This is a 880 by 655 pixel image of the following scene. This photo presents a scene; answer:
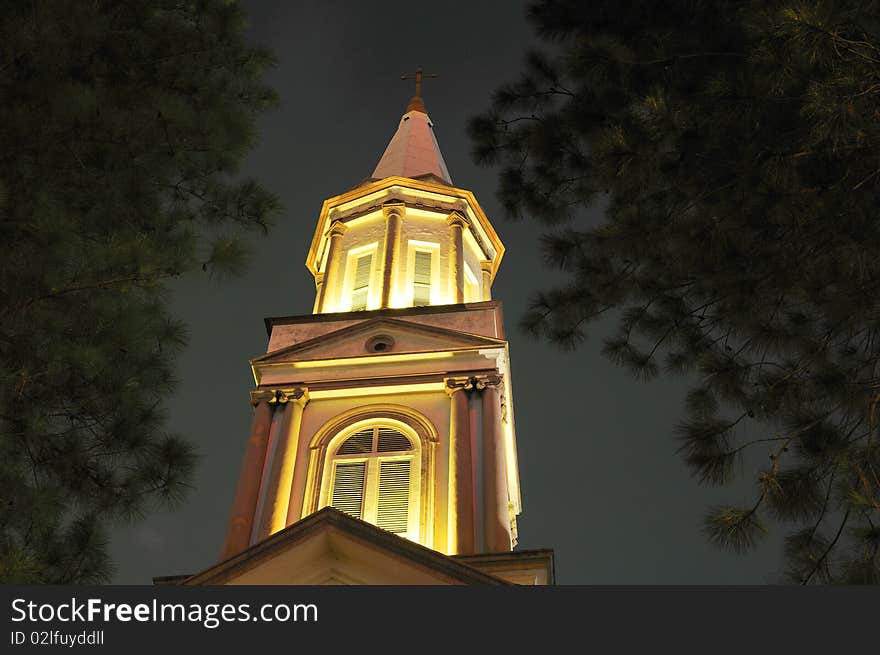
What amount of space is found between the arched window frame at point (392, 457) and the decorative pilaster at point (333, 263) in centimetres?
457

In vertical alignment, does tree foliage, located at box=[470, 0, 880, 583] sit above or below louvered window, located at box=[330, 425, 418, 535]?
below

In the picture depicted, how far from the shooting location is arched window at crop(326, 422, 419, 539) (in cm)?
1978

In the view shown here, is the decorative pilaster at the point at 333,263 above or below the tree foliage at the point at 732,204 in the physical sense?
above

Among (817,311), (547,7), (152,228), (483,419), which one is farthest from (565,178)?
(483,419)

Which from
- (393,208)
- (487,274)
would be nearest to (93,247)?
(393,208)

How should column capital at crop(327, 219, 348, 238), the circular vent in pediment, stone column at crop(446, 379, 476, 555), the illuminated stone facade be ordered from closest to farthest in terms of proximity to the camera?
the illuminated stone facade < stone column at crop(446, 379, 476, 555) < the circular vent in pediment < column capital at crop(327, 219, 348, 238)

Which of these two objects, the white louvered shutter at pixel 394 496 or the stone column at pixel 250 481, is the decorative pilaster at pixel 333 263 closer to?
the stone column at pixel 250 481

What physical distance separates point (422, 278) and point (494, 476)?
7094 mm

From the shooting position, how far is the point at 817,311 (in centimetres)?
930

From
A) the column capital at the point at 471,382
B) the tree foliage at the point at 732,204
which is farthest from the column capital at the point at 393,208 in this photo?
the tree foliage at the point at 732,204

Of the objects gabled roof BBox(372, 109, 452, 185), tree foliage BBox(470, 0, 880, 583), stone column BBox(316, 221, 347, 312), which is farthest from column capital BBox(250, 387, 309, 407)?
tree foliage BBox(470, 0, 880, 583)

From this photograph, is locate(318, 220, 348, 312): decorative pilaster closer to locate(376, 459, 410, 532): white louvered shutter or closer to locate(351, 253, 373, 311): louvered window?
locate(351, 253, 373, 311): louvered window

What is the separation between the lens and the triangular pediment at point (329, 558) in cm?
1545

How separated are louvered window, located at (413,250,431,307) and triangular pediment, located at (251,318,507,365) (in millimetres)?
1990
